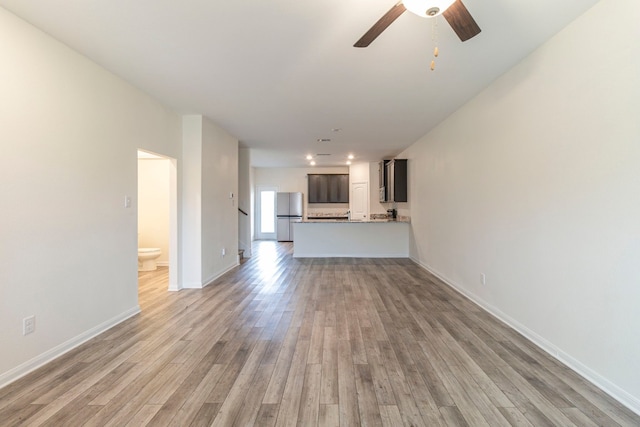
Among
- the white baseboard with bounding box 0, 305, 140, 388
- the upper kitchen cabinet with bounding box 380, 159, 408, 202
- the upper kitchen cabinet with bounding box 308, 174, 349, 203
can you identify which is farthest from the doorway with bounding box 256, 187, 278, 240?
the white baseboard with bounding box 0, 305, 140, 388

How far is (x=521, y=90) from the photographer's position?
2.77 m

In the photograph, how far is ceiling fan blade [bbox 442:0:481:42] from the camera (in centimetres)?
162

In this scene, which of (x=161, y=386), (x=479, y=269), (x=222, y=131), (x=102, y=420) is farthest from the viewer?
(x=222, y=131)

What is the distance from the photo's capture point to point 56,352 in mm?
2396

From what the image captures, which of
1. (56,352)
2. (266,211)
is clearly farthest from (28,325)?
(266,211)

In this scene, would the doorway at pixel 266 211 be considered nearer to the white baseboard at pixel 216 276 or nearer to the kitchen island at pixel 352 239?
the kitchen island at pixel 352 239

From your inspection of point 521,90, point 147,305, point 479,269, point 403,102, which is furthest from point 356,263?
point 521,90

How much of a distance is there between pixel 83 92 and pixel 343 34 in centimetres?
236

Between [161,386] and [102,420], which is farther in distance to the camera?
[161,386]

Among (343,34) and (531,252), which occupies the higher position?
(343,34)

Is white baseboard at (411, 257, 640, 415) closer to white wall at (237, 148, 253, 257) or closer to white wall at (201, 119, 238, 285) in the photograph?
white wall at (201, 119, 238, 285)

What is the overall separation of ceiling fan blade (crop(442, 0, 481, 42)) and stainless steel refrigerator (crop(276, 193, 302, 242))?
330 inches

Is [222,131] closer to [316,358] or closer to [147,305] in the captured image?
[147,305]

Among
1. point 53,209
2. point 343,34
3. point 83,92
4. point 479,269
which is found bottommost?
point 479,269
